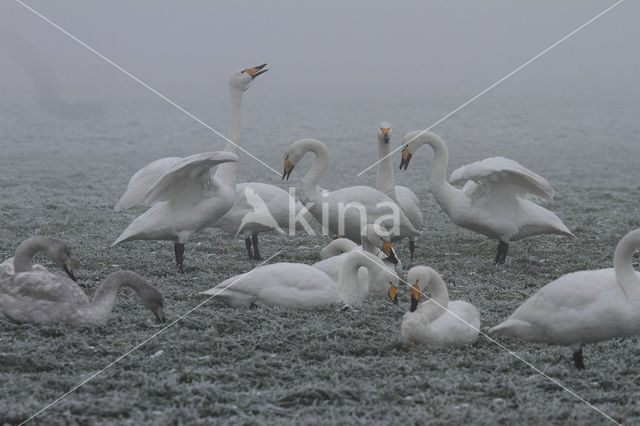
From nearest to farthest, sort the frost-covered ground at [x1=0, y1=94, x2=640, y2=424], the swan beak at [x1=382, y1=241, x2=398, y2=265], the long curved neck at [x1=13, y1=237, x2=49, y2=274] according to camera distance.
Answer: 1. the frost-covered ground at [x1=0, y1=94, x2=640, y2=424]
2. the long curved neck at [x1=13, y1=237, x2=49, y2=274]
3. the swan beak at [x1=382, y1=241, x2=398, y2=265]

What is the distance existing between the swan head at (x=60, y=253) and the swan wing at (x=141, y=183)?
1426 millimetres

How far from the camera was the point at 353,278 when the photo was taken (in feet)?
20.5

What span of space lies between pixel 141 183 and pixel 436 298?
11.2 ft

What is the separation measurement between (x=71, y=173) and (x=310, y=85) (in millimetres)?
26083

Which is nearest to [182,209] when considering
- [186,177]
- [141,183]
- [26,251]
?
[186,177]

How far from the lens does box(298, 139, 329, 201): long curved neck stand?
8.03m

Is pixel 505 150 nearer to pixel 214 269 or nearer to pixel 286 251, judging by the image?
pixel 286 251

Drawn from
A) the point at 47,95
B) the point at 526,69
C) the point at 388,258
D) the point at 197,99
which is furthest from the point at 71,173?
the point at 526,69

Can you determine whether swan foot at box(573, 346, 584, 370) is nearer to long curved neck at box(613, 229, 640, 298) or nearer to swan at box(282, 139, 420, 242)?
long curved neck at box(613, 229, 640, 298)

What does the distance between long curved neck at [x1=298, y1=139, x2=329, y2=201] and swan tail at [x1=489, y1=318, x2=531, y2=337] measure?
3204 mm

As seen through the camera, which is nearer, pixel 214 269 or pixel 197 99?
pixel 214 269

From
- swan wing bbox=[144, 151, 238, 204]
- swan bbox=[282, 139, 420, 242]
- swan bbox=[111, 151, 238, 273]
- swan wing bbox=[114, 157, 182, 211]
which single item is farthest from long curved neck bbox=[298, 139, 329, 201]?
swan wing bbox=[114, 157, 182, 211]

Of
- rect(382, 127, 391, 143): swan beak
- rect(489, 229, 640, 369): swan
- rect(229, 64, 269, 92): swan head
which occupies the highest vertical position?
rect(229, 64, 269, 92): swan head

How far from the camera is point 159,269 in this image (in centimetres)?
747
